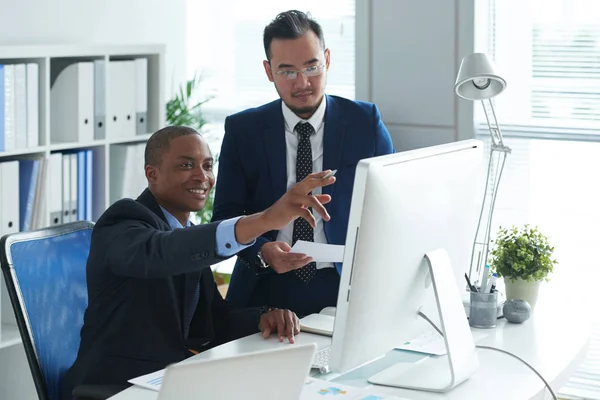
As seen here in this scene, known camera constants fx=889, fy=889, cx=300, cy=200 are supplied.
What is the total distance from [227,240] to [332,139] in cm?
71

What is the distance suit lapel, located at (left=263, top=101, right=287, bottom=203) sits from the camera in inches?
102

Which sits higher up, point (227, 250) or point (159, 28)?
point (159, 28)

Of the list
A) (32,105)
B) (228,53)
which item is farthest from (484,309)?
(228,53)

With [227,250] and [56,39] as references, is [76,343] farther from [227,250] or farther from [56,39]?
[56,39]

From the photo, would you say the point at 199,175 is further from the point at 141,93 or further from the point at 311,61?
the point at 141,93

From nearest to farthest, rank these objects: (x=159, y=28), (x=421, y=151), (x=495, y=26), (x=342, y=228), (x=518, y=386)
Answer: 1. (x=421, y=151)
2. (x=518, y=386)
3. (x=342, y=228)
4. (x=495, y=26)
5. (x=159, y=28)

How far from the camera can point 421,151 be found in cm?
183

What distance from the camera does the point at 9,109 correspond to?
3.56 meters

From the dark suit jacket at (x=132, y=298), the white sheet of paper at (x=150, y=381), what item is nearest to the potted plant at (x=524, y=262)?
the dark suit jacket at (x=132, y=298)

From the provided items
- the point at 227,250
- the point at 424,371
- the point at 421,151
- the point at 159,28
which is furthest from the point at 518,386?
the point at 159,28

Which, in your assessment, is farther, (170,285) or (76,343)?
(76,343)

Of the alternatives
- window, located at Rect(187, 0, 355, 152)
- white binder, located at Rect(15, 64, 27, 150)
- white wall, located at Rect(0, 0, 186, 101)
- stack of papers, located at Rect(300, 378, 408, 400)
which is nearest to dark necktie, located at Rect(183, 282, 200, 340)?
stack of papers, located at Rect(300, 378, 408, 400)

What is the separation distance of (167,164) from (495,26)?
2.25 m

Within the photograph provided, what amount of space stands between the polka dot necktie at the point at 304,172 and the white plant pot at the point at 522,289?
1.84ft
